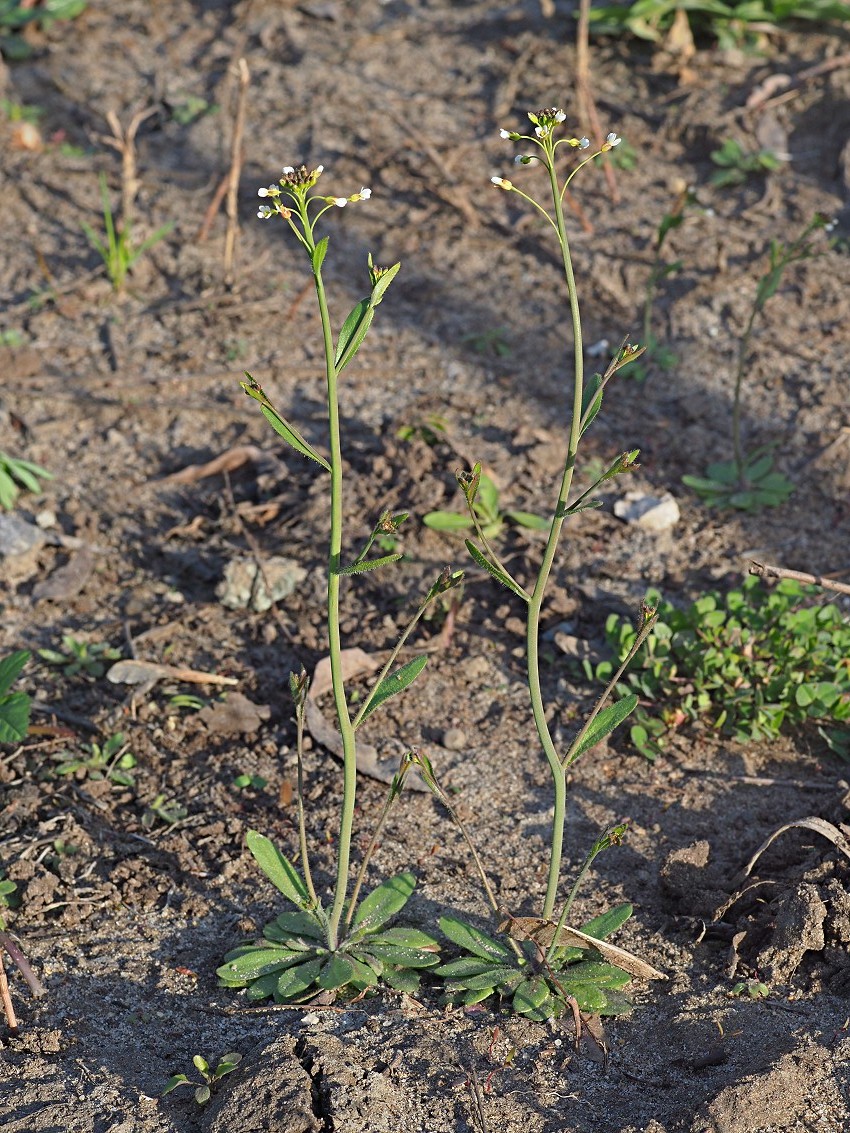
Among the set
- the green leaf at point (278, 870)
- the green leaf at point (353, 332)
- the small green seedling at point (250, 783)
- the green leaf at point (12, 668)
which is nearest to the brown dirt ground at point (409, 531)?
the small green seedling at point (250, 783)

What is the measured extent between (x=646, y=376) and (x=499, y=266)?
1.03 meters

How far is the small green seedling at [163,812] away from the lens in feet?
10.1

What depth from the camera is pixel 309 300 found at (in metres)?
5.38

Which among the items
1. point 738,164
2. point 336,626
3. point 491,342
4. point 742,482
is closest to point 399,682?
point 336,626

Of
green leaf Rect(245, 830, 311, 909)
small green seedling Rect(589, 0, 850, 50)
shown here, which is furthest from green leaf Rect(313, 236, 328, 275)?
small green seedling Rect(589, 0, 850, 50)

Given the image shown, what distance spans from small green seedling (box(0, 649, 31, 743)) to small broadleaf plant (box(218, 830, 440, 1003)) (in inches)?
27.8

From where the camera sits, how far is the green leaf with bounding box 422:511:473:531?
3.93 m

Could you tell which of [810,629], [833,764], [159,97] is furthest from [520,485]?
[159,97]

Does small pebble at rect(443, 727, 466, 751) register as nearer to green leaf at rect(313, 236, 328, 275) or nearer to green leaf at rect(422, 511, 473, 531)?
green leaf at rect(422, 511, 473, 531)

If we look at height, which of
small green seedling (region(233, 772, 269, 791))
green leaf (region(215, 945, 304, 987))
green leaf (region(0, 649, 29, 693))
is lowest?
small green seedling (region(233, 772, 269, 791))

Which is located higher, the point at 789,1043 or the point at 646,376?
the point at 646,376

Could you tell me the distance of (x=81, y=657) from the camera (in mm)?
3658

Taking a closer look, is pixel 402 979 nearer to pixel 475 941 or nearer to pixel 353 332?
pixel 475 941

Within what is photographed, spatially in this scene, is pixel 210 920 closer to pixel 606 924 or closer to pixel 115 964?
pixel 115 964
